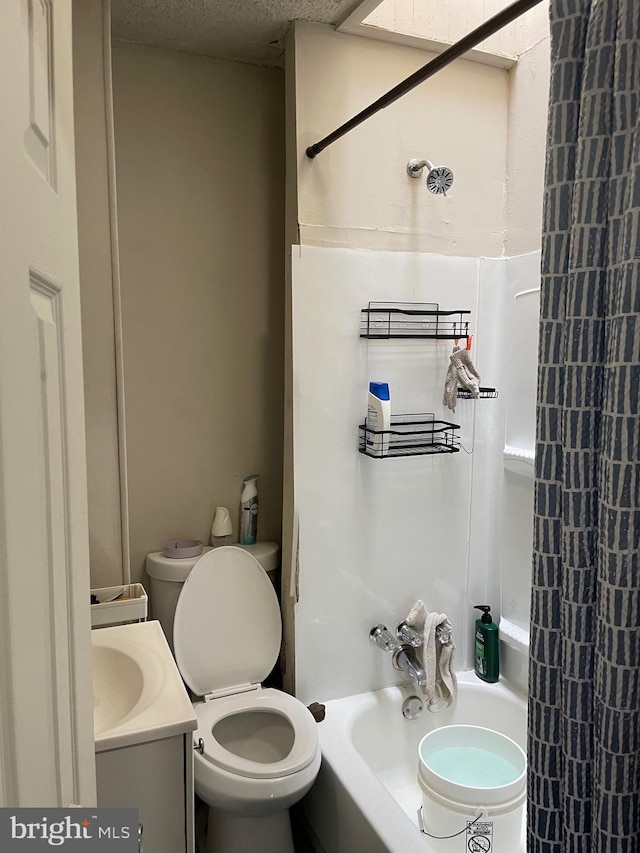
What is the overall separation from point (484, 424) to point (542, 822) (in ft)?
4.50

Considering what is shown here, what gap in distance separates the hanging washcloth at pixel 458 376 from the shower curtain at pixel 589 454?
39.8 inches

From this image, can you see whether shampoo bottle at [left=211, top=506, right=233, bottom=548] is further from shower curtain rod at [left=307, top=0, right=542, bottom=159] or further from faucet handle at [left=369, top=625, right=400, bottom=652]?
shower curtain rod at [left=307, top=0, right=542, bottom=159]

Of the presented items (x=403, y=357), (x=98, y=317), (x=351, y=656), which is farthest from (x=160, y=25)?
(x=351, y=656)

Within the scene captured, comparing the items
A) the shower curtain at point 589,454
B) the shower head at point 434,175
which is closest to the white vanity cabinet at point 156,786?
the shower curtain at point 589,454

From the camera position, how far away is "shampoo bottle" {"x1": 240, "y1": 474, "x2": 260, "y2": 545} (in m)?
2.20

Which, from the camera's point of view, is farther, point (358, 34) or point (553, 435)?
point (358, 34)

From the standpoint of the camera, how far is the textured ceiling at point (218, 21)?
1769 mm

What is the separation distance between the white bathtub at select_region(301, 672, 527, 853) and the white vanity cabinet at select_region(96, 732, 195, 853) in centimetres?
51

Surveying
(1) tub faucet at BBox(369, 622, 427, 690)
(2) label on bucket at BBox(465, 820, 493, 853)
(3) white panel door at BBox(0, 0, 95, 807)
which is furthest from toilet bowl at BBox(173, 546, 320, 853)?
(3) white panel door at BBox(0, 0, 95, 807)

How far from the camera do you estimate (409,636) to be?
2125 mm

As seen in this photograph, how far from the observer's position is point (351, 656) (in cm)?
213

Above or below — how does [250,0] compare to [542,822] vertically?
above

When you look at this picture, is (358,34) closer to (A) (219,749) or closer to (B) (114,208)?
(B) (114,208)

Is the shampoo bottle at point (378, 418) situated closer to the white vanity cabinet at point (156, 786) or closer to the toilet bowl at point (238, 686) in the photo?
the toilet bowl at point (238, 686)
